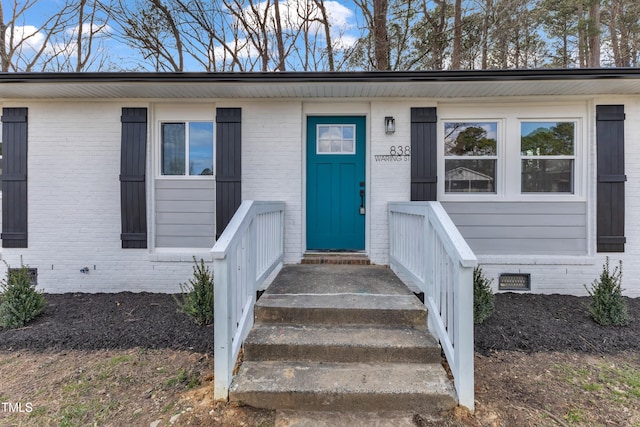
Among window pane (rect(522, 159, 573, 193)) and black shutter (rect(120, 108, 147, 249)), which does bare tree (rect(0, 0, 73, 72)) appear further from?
window pane (rect(522, 159, 573, 193))

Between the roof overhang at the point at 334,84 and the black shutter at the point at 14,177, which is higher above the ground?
the roof overhang at the point at 334,84

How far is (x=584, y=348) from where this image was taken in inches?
118

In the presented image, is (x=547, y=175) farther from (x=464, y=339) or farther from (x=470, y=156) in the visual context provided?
(x=464, y=339)

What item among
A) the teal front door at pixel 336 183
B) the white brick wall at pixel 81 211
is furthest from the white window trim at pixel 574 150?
the white brick wall at pixel 81 211

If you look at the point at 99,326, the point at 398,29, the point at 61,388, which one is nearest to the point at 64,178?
the point at 99,326

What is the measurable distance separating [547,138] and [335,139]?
3020mm

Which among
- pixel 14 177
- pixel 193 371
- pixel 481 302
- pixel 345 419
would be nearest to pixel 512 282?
pixel 481 302

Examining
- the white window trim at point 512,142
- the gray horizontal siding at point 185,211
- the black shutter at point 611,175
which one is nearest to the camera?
the black shutter at point 611,175

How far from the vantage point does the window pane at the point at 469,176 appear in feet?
14.8

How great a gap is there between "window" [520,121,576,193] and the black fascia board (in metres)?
0.90

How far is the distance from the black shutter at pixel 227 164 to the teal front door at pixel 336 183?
1030 millimetres

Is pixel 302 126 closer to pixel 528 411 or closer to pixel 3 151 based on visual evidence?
pixel 528 411

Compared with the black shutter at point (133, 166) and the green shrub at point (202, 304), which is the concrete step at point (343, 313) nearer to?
the green shrub at point (202, 304)

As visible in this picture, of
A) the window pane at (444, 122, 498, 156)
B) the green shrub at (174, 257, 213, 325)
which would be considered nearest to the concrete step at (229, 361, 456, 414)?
the green shrub at (174, 257, 213, 325)
